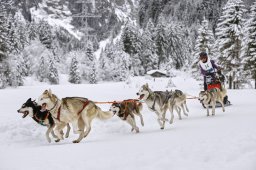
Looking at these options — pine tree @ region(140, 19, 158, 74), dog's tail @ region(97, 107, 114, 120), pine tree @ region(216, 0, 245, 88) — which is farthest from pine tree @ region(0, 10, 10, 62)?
pine tree @ region(140, 19, 158, 74)

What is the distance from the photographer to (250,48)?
29844mm

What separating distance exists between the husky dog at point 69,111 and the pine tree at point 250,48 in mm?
25133

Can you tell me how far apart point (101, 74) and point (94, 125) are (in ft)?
181

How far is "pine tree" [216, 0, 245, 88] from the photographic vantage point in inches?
1228

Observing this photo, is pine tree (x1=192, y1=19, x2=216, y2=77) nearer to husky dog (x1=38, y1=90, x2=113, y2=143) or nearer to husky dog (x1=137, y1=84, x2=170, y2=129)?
husky dog (x1=137, y1=84, x2=170, y2=129)

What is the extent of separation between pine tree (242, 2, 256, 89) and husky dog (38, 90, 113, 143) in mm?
25133

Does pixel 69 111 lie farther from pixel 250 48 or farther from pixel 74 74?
pixel 74 74

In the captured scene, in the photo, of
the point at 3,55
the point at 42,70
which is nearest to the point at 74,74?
the point at 42,70

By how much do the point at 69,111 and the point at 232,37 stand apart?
27527mm

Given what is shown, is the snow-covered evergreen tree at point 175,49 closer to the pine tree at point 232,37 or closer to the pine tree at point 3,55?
the pine tree at point 232,37

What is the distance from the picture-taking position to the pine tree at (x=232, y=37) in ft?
102

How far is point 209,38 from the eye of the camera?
123 feet

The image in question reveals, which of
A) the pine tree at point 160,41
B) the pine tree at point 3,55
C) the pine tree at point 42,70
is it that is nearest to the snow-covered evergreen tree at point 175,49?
the pine tree at point 160,41

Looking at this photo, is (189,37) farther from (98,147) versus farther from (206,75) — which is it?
(98,147)
